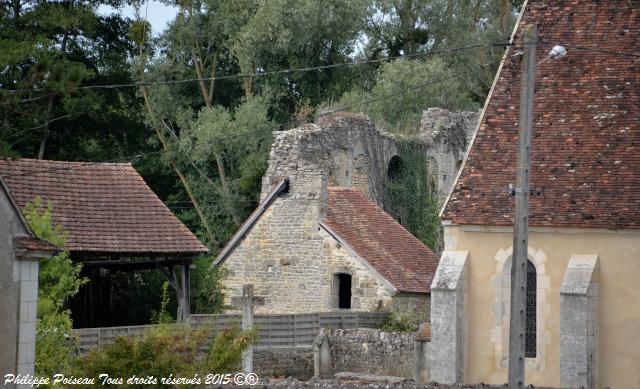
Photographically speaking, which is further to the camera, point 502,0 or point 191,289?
point 502,0

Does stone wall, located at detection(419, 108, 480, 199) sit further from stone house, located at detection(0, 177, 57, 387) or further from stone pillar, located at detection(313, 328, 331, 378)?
stone house, located at detection(0, 177, 57, 387)

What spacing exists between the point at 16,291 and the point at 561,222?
1033 cm

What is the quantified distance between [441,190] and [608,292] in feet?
68.0

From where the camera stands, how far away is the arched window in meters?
28.1

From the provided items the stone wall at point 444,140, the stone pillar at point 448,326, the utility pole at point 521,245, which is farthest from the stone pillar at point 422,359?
the stone wall at point 444,140

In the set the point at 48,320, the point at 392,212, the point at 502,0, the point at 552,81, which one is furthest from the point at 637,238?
the point at 502,0

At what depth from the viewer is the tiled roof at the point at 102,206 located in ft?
103

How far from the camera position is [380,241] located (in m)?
38.2

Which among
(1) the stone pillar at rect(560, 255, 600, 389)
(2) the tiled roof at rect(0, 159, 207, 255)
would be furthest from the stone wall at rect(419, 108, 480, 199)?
(1) the stone pillar at rect(560, 255, 600, 389)

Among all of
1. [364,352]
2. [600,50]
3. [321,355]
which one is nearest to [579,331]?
[600,50]

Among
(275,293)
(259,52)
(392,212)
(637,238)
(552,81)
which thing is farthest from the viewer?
(259,52)

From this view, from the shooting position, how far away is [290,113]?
54.1m

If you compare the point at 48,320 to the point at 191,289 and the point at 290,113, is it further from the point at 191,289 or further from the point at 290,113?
the point at 290,113

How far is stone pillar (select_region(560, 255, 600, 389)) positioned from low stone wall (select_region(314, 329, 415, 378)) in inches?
243
